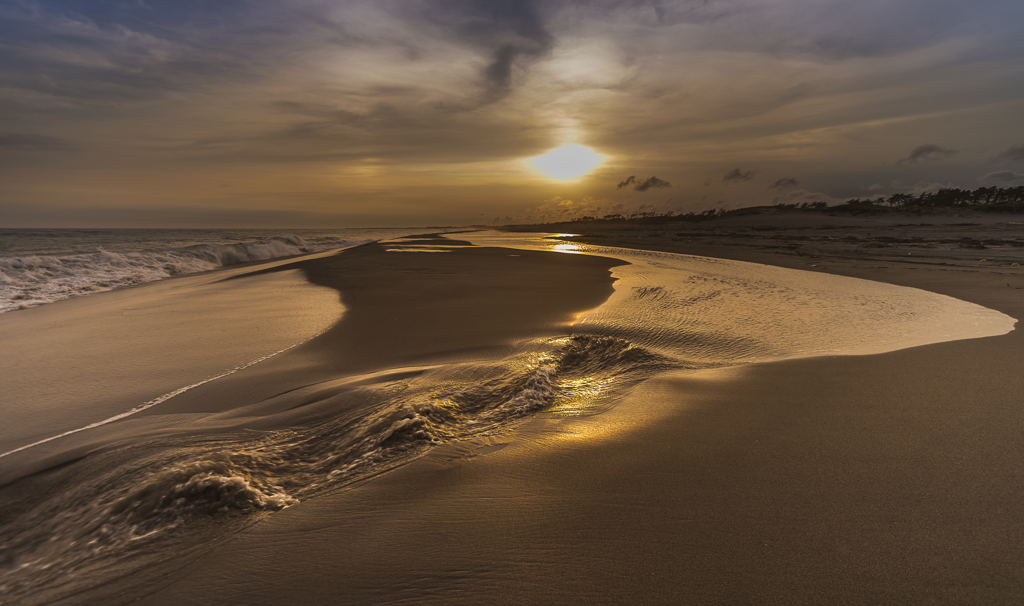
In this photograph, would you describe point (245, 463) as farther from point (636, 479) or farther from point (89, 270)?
point (89, 270)

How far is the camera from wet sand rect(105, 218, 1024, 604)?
1764 millimetres

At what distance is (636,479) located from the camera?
8.30 feet

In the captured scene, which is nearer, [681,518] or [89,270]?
[681,518]

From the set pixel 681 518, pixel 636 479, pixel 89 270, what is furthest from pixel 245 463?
pixel 89 270

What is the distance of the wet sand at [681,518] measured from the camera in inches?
69.4

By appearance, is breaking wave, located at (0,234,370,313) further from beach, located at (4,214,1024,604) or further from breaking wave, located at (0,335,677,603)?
beach, located at (4,214,1024,604)

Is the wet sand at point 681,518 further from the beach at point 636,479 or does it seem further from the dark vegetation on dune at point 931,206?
the dark vegetation on dune at point 931,206

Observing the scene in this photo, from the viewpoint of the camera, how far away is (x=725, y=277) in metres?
11.7

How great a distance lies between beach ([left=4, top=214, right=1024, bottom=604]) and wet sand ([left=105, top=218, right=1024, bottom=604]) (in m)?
0.01

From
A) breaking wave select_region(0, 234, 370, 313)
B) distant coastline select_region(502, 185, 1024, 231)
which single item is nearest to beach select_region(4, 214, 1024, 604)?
breaking wave select_region(0, 234, 370, 313)

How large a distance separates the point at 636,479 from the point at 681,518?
0.39m

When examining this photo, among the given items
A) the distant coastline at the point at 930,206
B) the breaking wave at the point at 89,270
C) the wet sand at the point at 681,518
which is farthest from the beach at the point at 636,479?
the distant coastline at the point at 930,206

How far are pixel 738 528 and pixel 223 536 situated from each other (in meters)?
2.55

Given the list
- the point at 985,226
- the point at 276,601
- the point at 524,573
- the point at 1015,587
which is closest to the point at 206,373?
the point at 276,601
